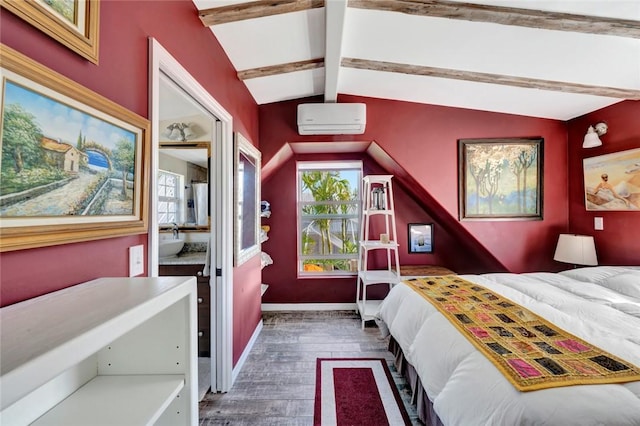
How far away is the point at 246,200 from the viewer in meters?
2.62

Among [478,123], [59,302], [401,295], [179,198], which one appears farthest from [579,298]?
[179,198]

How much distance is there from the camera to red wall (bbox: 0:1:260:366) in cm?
65

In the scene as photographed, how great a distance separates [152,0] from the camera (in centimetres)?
117

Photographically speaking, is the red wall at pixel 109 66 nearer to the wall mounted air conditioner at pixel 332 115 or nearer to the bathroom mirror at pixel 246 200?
the bathroom mirror at pixel 246 200

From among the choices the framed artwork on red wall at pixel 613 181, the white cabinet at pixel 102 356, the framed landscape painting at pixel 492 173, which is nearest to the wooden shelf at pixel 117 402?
the white cabinet at pixel 102 356

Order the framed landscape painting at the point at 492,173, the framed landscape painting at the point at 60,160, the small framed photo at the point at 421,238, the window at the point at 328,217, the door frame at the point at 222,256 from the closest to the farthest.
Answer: the framed landscape painting at the point at 60,160 < the door frame at the point at 222,256 < the framed landscape painting at the point at 492,173 < the small framed photo at the point at 421,238 < the window at the point at 328,217

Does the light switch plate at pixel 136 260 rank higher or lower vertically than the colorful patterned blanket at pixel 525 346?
higher

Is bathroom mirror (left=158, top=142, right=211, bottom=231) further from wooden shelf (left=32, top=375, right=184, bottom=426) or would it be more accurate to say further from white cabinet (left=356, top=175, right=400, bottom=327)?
wooden shelf (left=32, top=375, right=184, bottom=426)

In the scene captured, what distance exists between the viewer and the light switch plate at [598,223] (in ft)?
8.92

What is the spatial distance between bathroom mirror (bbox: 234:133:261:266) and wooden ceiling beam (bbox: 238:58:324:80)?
54 centimetres

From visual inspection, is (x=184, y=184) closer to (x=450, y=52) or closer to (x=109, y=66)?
(x=109, y=66)

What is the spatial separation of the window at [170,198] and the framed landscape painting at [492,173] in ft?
9.65

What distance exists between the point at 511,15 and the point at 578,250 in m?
2.28

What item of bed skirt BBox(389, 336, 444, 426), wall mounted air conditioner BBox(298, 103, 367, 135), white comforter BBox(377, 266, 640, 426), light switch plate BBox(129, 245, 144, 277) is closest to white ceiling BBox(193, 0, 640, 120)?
wall mounted air conditioner BBox(298, 103, 367, 135)
